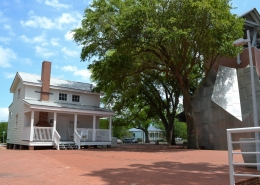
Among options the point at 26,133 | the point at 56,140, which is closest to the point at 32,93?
the point at 26,133

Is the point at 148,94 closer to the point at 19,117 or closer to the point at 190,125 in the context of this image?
the point at 190,125

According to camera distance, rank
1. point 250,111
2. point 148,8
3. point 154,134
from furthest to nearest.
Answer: point 154,134 → point 250,111 → point 148,8

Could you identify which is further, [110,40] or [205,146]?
[205,146]

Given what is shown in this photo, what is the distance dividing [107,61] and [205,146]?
11463mm

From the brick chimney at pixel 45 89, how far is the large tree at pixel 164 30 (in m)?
3.67

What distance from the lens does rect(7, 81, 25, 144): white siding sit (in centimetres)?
2075

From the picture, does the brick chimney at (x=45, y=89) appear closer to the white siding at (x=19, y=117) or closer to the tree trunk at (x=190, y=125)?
the white siding at (x=19, y=117)

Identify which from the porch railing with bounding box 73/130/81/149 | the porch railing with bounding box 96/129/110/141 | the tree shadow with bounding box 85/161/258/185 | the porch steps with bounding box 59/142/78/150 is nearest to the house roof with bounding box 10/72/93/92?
the porch railing with bounding box 96/129/110/141

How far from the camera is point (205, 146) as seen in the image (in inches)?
882

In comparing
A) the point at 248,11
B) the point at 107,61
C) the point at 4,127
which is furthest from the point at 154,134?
the point at 107,61

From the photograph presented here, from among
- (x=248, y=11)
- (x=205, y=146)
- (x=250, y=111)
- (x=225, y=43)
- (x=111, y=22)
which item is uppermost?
(x=248, y=11)

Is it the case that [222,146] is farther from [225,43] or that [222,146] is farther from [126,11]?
[126,11]

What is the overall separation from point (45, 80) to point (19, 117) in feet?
12.5

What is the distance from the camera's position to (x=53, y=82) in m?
22.9
